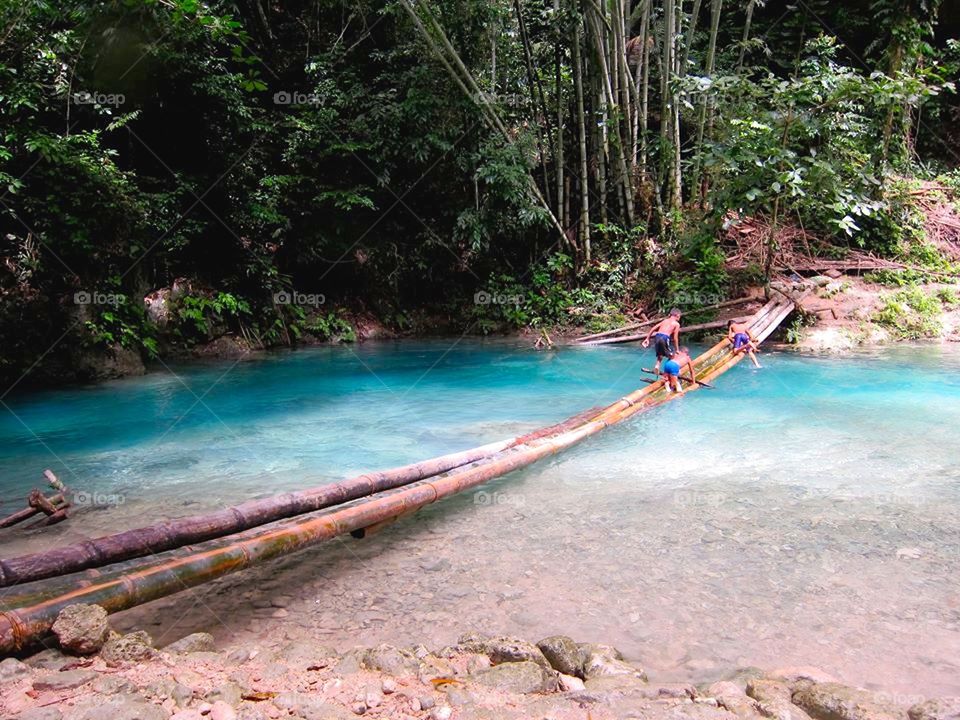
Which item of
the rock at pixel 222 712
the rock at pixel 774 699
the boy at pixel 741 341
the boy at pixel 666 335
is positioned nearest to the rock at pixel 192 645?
the rock at pixel 222 712

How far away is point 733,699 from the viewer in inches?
96.4

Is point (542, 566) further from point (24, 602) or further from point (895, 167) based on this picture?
point (895, 167)

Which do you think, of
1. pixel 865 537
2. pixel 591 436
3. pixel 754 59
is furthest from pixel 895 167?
pixel 865 537

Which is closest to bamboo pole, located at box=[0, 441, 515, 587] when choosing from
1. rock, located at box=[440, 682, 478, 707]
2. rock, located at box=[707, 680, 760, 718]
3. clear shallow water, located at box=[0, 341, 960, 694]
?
clear shallow water, located at box=[0, 341, 960, 694]

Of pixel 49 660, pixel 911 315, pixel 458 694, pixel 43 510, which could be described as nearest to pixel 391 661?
pixel 458 694

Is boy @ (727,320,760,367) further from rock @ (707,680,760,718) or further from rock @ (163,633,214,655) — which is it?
rock @ (163,633,214,655)

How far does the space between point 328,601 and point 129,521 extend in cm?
202

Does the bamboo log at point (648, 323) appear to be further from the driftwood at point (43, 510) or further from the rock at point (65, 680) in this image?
the rock at point (65, 680)

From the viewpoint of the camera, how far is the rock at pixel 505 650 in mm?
2820

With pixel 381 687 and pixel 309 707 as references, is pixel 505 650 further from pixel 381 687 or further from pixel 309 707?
pixel 309 707

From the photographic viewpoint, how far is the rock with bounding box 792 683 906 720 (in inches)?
94.0

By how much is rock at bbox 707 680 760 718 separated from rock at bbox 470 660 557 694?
0.60 m

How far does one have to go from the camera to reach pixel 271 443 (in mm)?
6992

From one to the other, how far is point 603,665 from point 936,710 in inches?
46.3
